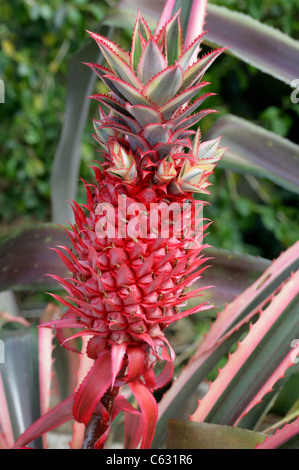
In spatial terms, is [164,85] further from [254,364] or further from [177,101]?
[254,364]

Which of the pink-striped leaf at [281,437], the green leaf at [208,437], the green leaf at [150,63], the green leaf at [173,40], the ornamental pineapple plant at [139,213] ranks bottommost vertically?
the green leaf at [208,437]

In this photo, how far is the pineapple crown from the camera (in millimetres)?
325

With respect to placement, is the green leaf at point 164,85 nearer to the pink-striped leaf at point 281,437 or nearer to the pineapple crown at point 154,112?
the pineapple crown at point 154,112

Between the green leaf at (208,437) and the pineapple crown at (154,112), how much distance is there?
0.24m

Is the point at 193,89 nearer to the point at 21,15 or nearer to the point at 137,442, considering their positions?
the point at 137,442

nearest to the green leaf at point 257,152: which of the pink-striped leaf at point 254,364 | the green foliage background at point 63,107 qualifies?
the pink-striped leaf at point 254,364

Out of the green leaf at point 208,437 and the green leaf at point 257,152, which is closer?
the green leaf at point 208,437

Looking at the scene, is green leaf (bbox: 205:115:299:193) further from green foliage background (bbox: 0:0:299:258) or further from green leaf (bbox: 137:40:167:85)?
green foliage background (bbox: 0:0:299:258)

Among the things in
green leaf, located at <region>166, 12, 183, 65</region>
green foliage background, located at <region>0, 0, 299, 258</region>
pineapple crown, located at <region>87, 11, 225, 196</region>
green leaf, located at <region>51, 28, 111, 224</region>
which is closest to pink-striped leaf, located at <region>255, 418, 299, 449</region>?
pineapple crown, located at <region>87, 11, 225, 196</region>

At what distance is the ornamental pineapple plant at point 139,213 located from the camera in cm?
33

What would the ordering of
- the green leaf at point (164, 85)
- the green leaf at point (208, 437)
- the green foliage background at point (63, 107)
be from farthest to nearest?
the green foliage background at point (63, 107)
the green leaf at point (208, 437)
the green leaf at point (164, 85)

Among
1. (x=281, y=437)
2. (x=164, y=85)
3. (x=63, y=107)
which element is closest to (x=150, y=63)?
(x=164, y=85)

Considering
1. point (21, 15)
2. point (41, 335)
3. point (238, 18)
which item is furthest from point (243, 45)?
point (21, 15)

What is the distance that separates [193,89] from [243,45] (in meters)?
0.34
